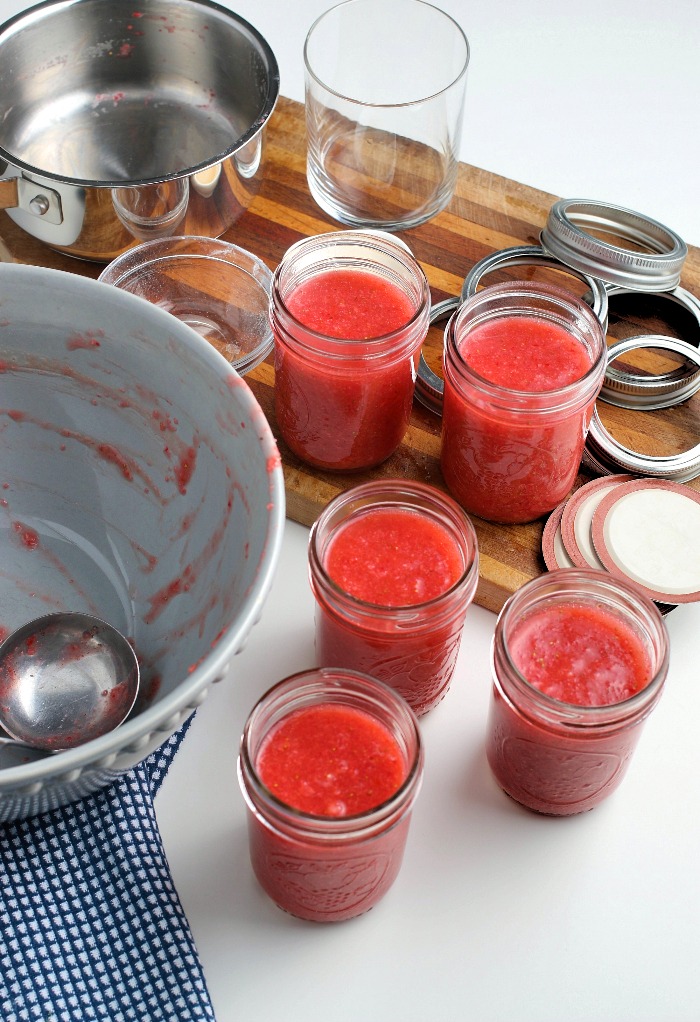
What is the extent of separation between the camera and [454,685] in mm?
1210

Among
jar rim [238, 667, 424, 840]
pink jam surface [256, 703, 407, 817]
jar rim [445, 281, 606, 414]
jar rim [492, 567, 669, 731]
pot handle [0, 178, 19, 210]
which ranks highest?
jar rim [445, 281, 606, 414]

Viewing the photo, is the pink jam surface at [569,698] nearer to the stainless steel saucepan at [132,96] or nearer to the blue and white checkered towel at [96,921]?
the blue and white checkered towel at [96,921]

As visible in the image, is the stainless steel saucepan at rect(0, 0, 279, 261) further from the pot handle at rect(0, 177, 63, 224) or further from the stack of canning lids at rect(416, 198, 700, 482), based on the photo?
the stack of canning lids at rect(416, 198, 700, 482)

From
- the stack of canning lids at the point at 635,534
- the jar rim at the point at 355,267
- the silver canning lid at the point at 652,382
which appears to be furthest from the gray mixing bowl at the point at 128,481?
the silver canning lid at the point at 652,382

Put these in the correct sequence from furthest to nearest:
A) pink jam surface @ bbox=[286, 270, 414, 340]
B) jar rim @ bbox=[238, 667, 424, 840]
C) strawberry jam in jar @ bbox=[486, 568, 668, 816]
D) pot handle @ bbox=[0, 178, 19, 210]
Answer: pot handle @ bbox=[0, 178, 19, 210], pink jam surface @ bbox=[286, 270, 414, 340], strawberry jam in jar @ bbox=[486, 568, 668, 816], jar rim @ bbox=[238, 667, 424, 840]

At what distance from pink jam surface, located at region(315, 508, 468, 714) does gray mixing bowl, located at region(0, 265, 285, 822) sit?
0.12 m

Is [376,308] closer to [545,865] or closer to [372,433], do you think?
[372,433]

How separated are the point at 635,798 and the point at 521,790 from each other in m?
0.12

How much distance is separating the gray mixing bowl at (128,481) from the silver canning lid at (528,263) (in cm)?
45

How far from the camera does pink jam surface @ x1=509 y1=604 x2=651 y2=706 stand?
103 centimetres

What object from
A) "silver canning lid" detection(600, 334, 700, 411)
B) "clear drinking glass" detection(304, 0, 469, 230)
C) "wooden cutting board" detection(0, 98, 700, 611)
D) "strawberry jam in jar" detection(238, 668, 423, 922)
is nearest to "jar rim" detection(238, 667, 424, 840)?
"strawberry jam in jar" detection(238, 668, 423, 922)

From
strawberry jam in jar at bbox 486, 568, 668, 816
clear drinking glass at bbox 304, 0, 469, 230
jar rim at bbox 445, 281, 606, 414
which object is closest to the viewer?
strawberry jam in jar at bbox 486, 568, 668, 816

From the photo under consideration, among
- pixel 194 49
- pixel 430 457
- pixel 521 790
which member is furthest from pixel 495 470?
pixel 194 49

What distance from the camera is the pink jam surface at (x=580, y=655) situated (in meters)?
1.03
